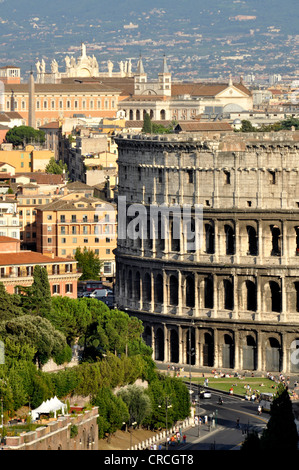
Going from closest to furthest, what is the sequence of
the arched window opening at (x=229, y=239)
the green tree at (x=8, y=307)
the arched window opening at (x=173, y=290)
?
the green tree at (x=8, y=307) < the arched window opening at (x=229, y=239) < the arched window opening at (x=173, y=290)

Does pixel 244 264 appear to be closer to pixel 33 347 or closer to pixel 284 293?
pixel 284 293

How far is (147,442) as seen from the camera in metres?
121

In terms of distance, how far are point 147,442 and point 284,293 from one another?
3165 centimetres

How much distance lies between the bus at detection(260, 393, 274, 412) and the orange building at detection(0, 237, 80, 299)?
3198 cm

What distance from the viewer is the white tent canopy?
113 metres

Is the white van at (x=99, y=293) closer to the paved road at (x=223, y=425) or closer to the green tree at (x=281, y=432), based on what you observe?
the paved road at (x=223, y=425)

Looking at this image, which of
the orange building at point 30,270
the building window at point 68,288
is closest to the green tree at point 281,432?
the orange building at point 30,270

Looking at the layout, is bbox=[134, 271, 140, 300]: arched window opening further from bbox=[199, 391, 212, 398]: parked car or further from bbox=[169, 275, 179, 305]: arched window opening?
bbox=[199, 391, 212, 398]: parked car

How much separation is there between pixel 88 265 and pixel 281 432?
95.7 metres

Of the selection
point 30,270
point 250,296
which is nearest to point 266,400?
point 250,296

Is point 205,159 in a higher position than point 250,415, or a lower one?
higher

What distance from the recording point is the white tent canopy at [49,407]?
113 meters

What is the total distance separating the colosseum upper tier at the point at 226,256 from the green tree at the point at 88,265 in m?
39.2
